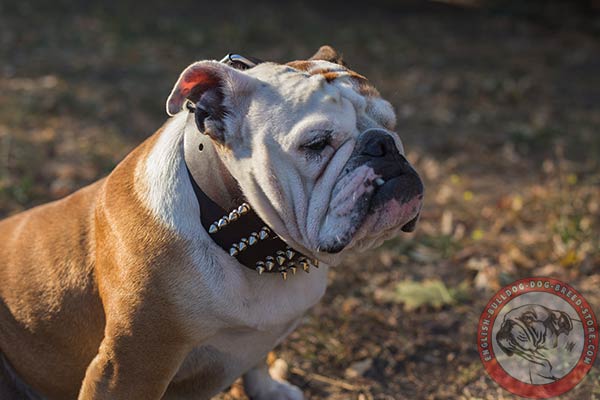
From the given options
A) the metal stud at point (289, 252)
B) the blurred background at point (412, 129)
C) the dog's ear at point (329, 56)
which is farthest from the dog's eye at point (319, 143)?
the blurred background at point (412, 129)

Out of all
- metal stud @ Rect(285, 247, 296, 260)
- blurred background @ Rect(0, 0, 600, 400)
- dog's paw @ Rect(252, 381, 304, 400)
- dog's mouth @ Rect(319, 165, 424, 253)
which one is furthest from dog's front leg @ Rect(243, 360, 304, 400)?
dog's mouth @ Rect(319, 165, 424, 253)

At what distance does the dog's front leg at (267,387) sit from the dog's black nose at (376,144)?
126cm

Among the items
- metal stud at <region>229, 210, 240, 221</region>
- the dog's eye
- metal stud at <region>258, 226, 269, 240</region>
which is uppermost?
the dog's eye

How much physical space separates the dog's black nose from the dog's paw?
4.37 ft

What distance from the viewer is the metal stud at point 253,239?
241 centimetres

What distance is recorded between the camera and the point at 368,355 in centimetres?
353

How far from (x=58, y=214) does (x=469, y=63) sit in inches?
218

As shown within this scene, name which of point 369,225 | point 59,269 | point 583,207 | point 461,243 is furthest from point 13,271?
point 583,207

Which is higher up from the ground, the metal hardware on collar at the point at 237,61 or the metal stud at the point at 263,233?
the metal hardware on collar at the point at 237,61

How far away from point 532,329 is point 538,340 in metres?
0.06

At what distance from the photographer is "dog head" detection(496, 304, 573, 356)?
3.24 meters

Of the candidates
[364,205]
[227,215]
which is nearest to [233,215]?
[227,215]

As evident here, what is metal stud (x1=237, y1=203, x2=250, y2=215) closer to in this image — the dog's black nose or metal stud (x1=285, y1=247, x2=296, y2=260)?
metal stud (x1=285, y1=247, x2=296, y2=260)

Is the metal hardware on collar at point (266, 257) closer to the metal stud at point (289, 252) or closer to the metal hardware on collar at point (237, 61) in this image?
the metal stud at point (289, 252)
